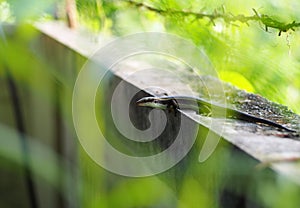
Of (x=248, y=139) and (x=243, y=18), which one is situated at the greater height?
(x=243, y=18)

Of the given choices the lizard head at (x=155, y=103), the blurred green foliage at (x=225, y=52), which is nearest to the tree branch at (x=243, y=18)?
the blurred green foliage at (x=225, y=52)

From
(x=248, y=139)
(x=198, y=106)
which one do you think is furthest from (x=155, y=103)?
(x=248, y=139)

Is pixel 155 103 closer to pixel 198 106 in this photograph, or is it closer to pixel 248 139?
pixel 198 106

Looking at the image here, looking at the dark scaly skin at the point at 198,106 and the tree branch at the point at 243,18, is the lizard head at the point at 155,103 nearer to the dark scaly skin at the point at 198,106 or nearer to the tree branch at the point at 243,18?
the dark scaly skin at the point at 198,106

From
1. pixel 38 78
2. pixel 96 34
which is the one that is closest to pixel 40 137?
pixel 38 78

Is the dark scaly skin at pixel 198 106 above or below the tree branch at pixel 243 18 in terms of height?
below

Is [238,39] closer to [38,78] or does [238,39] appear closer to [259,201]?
[259,201]

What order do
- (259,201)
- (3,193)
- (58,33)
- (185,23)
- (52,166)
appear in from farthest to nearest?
1. (3,193)
2. (58,33)
3. (52,166)
4. (185,23)
5. (259,201)

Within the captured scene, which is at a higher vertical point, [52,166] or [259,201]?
[52,166]

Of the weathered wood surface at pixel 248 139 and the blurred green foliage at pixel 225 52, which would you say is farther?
the blurred green foliage at pixel 225 52
